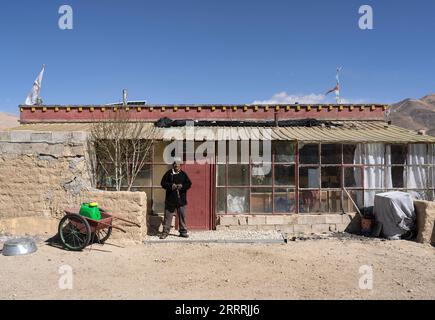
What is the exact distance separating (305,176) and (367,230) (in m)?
2.26

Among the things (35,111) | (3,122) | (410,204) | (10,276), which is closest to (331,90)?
(410,204)

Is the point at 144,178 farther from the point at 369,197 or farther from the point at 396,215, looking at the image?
the point at 396,215

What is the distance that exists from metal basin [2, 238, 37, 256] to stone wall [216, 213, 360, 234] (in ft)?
16.0

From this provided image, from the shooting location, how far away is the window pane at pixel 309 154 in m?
10.9

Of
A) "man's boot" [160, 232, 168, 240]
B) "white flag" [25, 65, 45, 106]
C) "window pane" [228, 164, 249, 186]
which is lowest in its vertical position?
"man's boot" [160, 232, 168, 240]

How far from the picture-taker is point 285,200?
10.7 meters

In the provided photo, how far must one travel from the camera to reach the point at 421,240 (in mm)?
9102

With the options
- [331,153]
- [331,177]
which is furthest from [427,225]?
[331,153]

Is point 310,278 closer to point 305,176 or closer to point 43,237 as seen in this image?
point 305,176

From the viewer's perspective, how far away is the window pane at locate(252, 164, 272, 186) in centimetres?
1070

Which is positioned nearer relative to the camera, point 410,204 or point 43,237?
point 43,237

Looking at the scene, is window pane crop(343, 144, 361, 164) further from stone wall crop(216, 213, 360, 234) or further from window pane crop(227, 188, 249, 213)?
window pane crop(227, 188, 249, 213)

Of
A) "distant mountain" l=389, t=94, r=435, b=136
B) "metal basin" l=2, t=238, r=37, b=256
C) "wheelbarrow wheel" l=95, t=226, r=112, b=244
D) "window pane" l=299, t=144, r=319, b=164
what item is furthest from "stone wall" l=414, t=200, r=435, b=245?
"distant mountain" l=389, t=94, r=435, b=136
